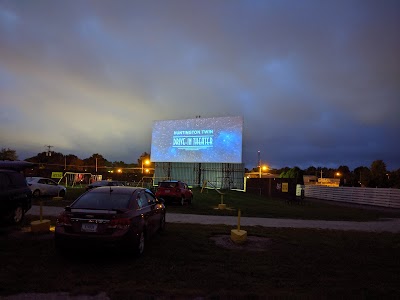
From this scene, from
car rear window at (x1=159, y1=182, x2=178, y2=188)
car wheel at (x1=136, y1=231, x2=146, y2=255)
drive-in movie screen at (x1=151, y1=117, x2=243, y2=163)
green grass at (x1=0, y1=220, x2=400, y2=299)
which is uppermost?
drive-in movie screen at (x1=151, y1=117, x2=243, y2=163)

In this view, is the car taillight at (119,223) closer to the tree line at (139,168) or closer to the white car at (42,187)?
the white car at (42,187)

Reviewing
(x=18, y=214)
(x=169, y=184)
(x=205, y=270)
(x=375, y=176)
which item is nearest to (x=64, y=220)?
(x=205, y=270)

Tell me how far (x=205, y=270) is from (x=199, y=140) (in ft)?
130

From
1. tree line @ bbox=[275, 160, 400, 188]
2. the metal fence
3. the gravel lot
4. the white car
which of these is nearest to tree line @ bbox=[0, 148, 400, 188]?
tree line @ bbox=[275, 160, 400, 188]

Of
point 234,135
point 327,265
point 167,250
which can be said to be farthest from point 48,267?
point 234,135

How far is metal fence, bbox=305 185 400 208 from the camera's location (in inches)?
1223

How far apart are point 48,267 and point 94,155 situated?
467 feet

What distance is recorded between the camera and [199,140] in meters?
46.4

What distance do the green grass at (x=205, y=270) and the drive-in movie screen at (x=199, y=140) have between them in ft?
112

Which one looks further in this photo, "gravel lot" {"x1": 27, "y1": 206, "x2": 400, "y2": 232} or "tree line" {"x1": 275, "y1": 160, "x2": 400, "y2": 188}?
"tree line" {"x1": 275, "y1": 160, "x2": 400, "y2": 188}

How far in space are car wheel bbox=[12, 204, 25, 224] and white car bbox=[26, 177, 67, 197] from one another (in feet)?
39.7

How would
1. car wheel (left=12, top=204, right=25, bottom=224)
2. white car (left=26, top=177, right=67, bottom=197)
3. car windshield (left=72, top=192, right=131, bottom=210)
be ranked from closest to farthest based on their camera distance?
car windshield (left=72, top=192, right=131, bottom=210) → car wheel (left=12, top=204, right=25, bottom=224) → white car (left=26, top=177, right=67, bottom=197)

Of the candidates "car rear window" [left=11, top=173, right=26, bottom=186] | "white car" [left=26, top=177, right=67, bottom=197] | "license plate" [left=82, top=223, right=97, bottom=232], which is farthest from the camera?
"white car" [left=26, top=177, right=67, bottom=197]

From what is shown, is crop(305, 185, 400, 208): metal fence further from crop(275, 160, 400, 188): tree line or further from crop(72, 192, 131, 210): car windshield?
crop(72, 192, 131, 210): car windshield
